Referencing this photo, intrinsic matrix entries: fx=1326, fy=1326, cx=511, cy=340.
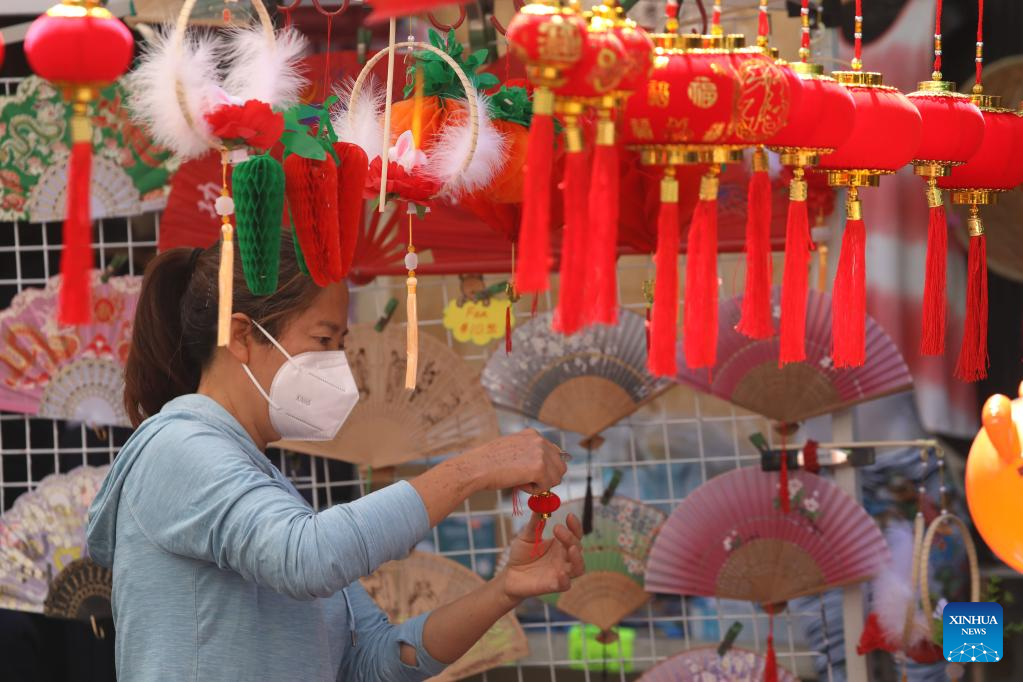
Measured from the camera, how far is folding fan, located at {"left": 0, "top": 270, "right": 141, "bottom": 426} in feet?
10.3

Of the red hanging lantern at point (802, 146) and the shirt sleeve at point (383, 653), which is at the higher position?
the red hanging lantern at point (802, 146)

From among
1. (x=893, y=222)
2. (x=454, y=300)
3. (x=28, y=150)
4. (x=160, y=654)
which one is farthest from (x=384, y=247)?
(x=160, y=654)

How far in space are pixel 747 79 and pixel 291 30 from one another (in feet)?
1.94

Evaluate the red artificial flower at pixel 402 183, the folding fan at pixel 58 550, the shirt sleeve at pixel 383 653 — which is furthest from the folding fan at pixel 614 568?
the red artificial flower at pixel 402 183

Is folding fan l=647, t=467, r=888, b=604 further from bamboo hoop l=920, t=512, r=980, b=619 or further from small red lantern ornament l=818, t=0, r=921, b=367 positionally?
small red lantern ornament l=818, t=0, r=921, b=367

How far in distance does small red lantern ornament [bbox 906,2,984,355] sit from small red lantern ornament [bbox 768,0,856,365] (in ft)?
0.80

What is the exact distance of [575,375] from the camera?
306cm

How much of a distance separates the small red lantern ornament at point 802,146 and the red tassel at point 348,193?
21.8 inches

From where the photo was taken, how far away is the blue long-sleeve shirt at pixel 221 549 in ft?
5.41

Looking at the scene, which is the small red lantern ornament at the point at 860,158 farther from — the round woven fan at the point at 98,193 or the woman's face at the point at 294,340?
the round woven fan at the point at 98,193

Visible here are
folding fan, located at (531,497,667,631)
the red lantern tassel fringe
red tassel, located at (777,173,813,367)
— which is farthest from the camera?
folding fan, located at (531,497,667,631)

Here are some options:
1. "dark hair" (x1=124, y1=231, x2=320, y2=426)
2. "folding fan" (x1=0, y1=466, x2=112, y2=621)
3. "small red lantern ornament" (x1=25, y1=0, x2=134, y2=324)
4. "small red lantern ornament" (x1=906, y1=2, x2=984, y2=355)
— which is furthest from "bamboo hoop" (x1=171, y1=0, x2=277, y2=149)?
"folding fan" (x1=0, y1=466, x2=112, y2=621)

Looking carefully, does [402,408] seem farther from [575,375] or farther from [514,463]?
[514,463]

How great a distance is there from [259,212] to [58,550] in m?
1.81
